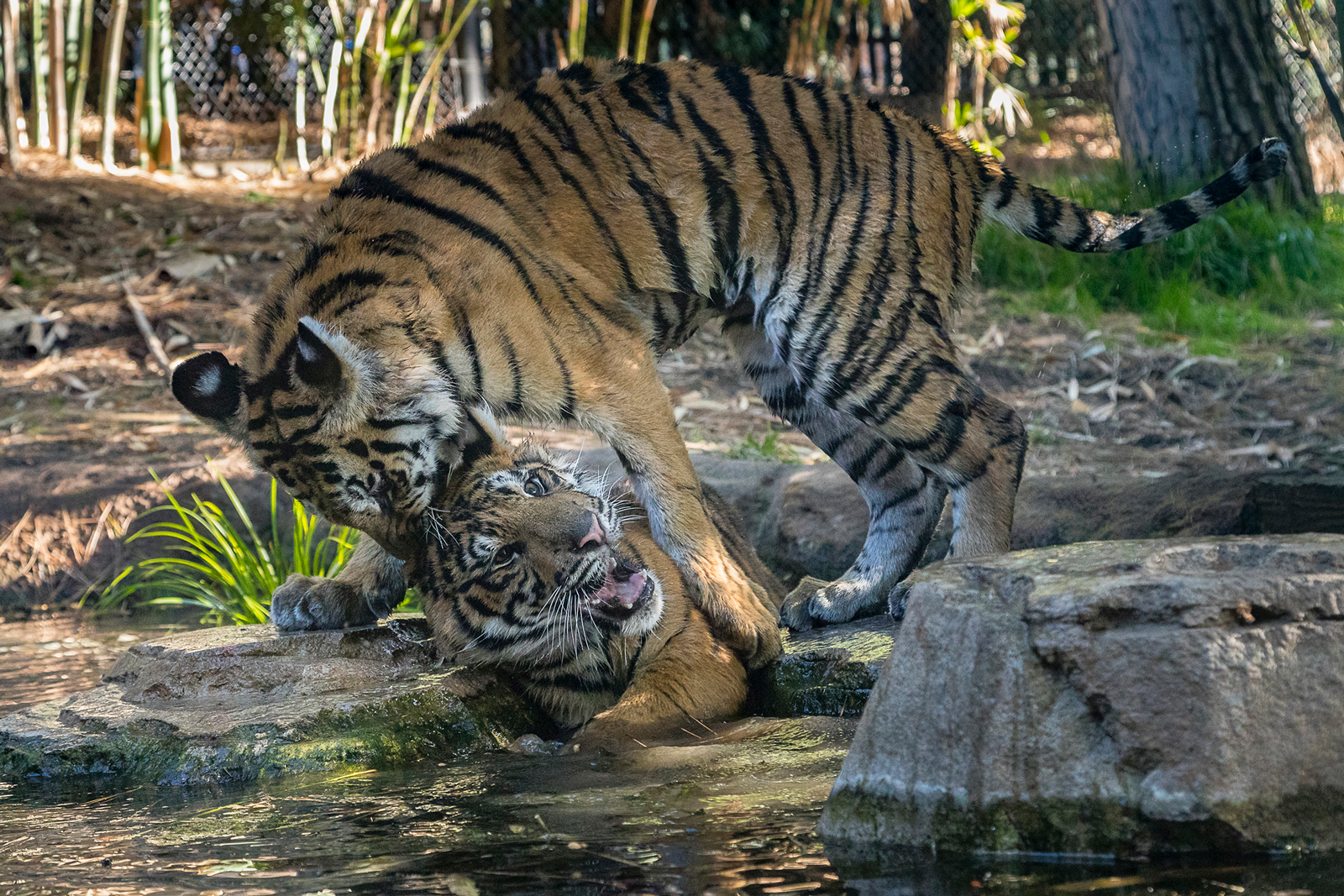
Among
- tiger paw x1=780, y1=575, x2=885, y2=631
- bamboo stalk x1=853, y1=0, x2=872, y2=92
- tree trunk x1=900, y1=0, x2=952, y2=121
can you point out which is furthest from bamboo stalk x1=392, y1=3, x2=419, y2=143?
tiger paw x1=780, y1=575, x2=885, y2=631

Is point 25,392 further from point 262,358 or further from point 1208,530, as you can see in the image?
point 1208,530

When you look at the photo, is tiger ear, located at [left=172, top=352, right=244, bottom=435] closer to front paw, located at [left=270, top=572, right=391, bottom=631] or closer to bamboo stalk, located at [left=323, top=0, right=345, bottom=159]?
front paw, located at [left=270, top=572, right=391, bottom=631]

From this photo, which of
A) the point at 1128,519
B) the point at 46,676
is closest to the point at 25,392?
the point at 46,676

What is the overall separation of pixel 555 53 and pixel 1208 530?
9.46 metres

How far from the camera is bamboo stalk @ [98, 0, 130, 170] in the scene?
9.53 meters

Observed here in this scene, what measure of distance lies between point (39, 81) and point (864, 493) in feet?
27.1

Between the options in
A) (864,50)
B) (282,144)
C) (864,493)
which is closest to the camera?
(864,493)

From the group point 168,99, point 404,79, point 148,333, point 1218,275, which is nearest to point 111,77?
point 168,99

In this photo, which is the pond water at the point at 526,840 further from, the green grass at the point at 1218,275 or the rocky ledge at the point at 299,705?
the green grass at the point at 1218,275

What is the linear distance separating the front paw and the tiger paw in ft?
3.95

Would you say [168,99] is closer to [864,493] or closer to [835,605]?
[864,493]

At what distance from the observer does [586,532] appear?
2.90 m

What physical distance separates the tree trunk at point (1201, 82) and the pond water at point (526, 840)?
497 cm

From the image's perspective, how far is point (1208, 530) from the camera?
12.6ft
